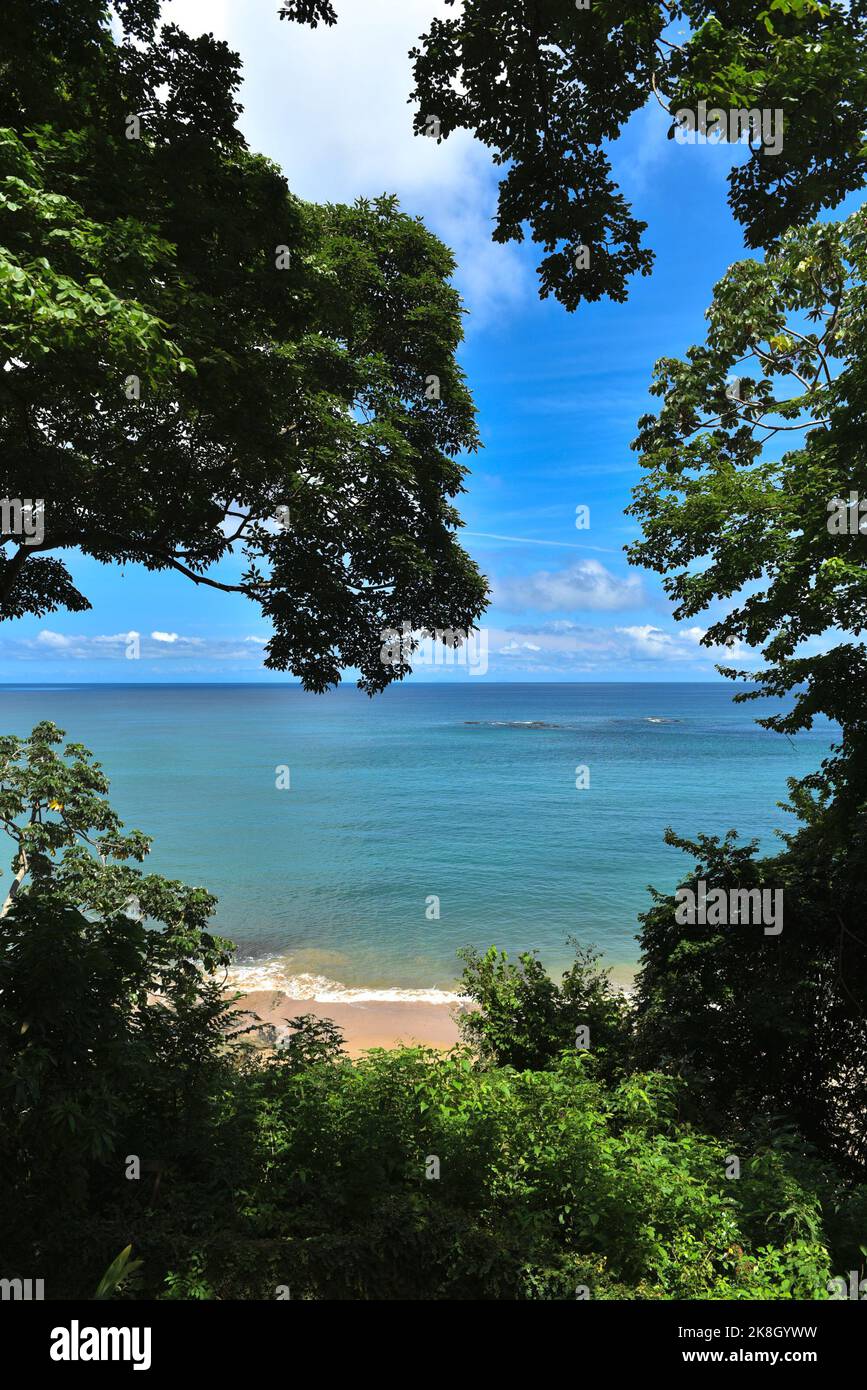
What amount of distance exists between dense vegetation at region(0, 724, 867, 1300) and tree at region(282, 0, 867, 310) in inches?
280

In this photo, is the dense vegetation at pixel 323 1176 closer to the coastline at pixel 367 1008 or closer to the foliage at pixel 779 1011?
the foliage at pixel 779 1011

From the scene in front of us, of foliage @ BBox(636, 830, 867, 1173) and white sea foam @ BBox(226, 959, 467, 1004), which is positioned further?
white sea foam @ BBox(226, 959, 467, 1004)

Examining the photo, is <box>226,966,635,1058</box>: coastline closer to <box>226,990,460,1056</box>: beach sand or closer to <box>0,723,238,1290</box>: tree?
<box>226,990,460,1056</box>: beach sand

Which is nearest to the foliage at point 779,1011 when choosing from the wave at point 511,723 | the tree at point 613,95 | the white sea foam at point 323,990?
the tree at point 613,95

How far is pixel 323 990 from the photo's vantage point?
66.8 ft

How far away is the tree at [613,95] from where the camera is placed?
4.89 m

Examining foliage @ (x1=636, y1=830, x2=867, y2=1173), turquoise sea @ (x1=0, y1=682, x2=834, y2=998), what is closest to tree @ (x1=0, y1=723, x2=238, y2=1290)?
foliage @ (x1=636, y1=830, x2=867, y2=1173)

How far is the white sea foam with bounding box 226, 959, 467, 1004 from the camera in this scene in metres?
19.7

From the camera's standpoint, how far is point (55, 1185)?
159 inches

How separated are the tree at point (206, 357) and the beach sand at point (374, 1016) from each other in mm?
12051

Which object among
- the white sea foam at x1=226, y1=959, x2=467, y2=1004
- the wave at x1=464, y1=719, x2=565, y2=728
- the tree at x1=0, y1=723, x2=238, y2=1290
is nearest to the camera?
the tree at x1=0, y1=723, x2=238, y2=1290

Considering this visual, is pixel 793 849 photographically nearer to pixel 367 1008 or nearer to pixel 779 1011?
pixel 779 1011

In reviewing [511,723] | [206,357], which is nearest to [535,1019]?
[206,357]

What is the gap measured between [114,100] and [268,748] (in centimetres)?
8124
